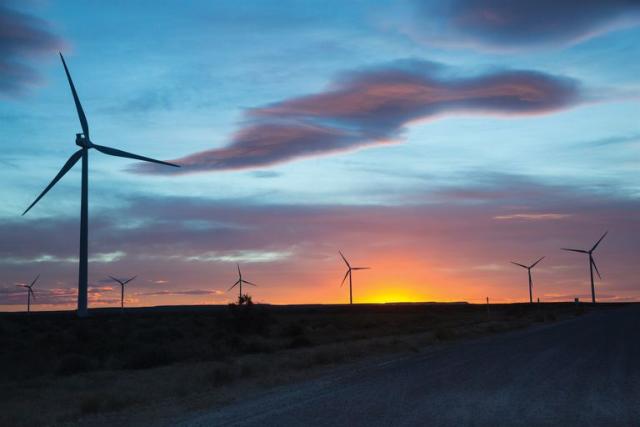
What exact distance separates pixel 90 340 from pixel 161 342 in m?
5.68

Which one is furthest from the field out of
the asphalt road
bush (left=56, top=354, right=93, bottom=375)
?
the asphalt road

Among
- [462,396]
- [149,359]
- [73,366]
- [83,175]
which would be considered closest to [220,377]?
[462,396]

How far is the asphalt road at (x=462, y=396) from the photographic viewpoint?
16.2 metres

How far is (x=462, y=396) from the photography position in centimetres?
1981

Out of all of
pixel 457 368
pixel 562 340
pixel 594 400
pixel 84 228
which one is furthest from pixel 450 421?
pixel 84 228

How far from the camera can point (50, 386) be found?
105 feet

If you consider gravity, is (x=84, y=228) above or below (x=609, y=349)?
above

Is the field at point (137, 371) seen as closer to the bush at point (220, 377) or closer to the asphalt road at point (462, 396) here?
the bush at point (220, 377)

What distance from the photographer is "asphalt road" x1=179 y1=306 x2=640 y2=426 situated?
640 inches

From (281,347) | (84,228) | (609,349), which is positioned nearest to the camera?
(609,349)

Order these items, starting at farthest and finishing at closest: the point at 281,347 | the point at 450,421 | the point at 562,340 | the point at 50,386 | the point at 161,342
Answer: the point at 161,342 < the point at 281,347 < the point at 562,340 < the point at 50,386 < the point at 450,421

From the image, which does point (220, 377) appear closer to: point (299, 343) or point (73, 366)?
point (73, 366)

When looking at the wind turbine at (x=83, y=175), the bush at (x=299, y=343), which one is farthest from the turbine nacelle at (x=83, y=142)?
the bush at (x=299, y=343)

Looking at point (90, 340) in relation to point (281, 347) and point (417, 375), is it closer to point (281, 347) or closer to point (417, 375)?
point (281, 347)
